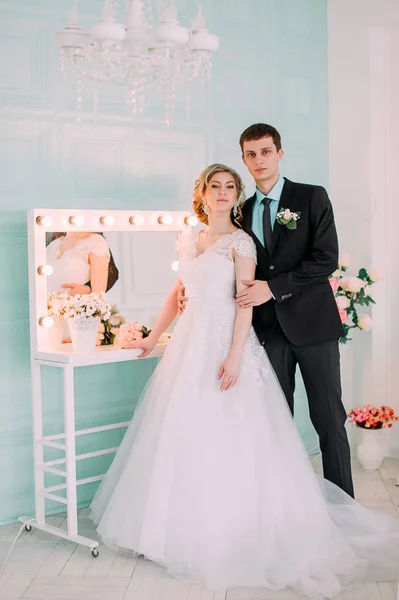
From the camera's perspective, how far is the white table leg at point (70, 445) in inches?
137

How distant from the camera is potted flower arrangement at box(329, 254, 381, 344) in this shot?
466 cm

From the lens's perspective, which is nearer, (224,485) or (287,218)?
(224,485)

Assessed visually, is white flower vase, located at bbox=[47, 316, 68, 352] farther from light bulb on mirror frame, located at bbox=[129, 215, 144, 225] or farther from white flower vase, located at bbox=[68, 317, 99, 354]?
light bulb on mirror frame, located at bbox=[129, 215, 144, 225]

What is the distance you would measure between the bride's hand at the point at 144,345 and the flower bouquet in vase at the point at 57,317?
0.97 ft

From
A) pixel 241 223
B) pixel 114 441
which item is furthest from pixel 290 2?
pixel 114 441

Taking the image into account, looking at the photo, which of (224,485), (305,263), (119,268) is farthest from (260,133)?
(224,485)

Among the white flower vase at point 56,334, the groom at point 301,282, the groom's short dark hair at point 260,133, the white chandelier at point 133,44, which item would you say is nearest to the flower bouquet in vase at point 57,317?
the white flower vase at point 56,334

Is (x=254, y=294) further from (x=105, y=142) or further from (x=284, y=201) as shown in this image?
(x=105, y=142)

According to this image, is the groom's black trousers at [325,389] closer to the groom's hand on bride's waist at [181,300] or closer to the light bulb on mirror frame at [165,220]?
the groom's hand on bride's waist at [181,300]

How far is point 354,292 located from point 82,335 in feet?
6.09

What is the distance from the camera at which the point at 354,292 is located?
4.71m

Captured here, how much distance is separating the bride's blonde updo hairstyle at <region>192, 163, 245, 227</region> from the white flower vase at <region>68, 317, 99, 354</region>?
73cm

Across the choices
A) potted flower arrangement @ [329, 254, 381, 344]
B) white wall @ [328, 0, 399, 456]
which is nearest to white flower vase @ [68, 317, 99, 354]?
potted flower arrangement @ [329, 254, 381, 344]

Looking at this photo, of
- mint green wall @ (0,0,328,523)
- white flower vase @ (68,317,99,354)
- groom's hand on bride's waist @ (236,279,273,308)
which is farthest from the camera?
mint green wall @ (0,0,328,523)
